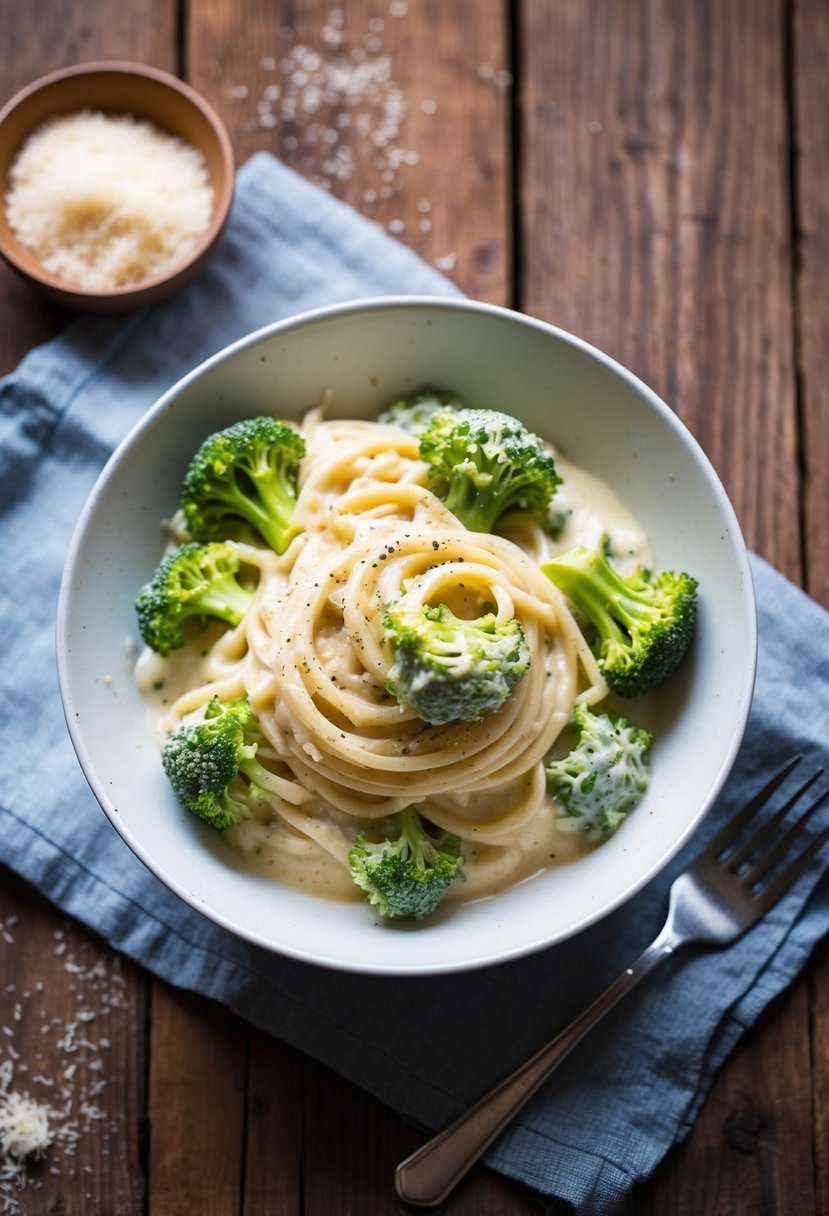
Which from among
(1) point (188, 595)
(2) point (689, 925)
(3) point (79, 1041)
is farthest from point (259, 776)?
(2) point (689, 925)

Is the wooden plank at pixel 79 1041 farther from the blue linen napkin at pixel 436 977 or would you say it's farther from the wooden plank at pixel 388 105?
the wooden plank at pixel 388 105

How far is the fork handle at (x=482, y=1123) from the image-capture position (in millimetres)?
4273

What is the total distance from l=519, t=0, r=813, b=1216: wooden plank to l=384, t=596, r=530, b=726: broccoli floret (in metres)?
1.75

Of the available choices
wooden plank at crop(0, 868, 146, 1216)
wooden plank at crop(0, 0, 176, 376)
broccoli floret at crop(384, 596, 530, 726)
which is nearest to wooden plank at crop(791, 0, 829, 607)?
broccoli floret at crop(384, 596, 530, 726)

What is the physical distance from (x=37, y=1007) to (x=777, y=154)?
4751 millimetres

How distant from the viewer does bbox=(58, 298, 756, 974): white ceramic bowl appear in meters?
3.92

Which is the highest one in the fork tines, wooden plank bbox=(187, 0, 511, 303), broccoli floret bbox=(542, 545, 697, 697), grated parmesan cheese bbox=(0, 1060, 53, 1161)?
wooden plank bbox=(187, 0, 511, 303)

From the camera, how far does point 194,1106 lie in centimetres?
449

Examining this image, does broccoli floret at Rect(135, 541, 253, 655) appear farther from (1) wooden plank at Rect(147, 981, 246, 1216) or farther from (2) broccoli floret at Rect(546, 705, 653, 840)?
(1) wooden plank at Rect(147, 981, 246, 1216)

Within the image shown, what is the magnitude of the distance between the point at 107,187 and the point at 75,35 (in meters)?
0.96

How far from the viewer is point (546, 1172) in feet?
14.1

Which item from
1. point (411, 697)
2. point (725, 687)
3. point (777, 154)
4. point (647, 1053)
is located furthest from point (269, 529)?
point (777, 154)

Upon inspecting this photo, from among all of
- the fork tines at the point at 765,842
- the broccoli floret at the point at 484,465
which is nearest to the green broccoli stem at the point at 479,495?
the broccoli floret at the point at 484,465

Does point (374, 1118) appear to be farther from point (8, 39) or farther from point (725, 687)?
point (8, 39)
